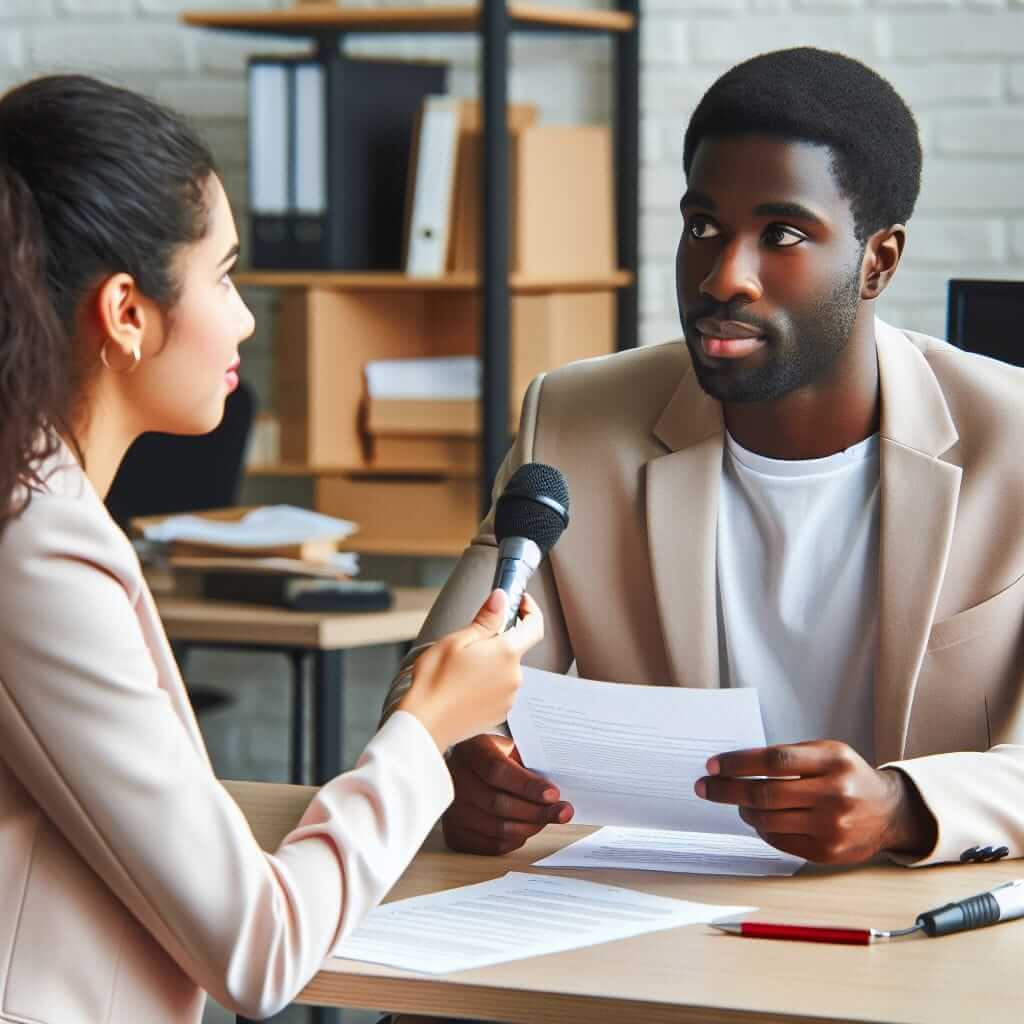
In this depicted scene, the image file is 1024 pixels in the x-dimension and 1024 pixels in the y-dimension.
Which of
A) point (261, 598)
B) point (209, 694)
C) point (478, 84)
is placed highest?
point (478, 84)

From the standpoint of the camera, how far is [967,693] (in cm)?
153

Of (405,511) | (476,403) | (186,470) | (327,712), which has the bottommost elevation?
(327,712)

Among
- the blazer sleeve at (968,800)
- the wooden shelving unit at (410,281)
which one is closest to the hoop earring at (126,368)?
the blazer sleeve at (968,800)

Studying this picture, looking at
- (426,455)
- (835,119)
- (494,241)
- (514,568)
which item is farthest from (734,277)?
(426,455)

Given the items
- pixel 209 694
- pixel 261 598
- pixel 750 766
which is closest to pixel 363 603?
pixel 261 598

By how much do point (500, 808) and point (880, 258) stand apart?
0.62 meters

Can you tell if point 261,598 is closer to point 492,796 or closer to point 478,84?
point 478,84

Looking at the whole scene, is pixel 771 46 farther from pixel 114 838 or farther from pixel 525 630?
pixel 114 838

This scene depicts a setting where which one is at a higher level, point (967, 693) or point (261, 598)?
point (967, 693)

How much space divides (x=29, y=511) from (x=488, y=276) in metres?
2.17

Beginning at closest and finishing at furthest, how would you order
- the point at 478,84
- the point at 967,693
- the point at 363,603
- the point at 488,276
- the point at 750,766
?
1. the point at 750,766
2. the point at 967,693
3. the point at 363,603
4. the point at 488,276
5. the point at 478,84

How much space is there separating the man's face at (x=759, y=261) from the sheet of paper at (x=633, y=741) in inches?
15.0

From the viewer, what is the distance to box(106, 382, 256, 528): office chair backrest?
3225 millimetres

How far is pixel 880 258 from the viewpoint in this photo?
1596 mm
